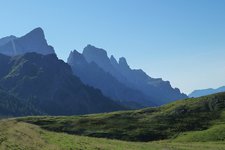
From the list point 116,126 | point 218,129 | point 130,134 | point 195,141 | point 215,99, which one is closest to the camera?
point 195,141

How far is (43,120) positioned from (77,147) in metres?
72.5

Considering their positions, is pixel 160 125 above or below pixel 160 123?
below

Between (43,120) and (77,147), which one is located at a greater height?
(43,120)

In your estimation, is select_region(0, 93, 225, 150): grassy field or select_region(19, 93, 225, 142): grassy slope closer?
select_region(0, 93, 225, 150): grassy field

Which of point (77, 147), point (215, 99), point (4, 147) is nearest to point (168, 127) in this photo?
point (215, 99)

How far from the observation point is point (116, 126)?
349 feet

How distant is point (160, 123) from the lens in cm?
10850

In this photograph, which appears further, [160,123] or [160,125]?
[160,123]

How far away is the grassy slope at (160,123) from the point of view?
94.6 m

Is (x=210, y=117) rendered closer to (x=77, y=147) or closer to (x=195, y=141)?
(x=195, y=141)

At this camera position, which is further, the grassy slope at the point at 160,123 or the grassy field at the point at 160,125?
the grassy slope at the point at 160,123

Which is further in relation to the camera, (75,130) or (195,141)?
(75,130)

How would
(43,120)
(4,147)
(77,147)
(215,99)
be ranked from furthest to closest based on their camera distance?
(215,99)
(43,120)
(77,147)
(4,147)

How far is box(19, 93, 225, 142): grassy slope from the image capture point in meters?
94.6
